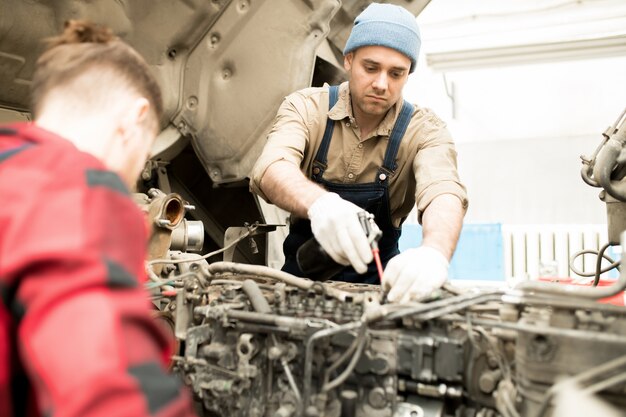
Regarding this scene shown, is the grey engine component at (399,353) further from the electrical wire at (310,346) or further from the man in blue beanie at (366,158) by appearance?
the man in blue beanie at (366,158)

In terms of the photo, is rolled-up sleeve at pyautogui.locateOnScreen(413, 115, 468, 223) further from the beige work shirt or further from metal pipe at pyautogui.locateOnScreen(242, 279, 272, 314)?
metal pipe at pyautogui.locateOnScreen(242, 279, 272, 314)

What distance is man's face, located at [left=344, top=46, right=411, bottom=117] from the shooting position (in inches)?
71.9

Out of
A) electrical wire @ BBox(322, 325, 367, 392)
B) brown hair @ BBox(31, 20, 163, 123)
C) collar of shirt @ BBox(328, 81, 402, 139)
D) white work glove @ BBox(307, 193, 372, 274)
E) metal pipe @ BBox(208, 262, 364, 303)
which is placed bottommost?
electrical wire @ BBox(322, 325, 367, 392)

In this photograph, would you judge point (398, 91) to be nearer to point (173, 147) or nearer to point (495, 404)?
point (495, 404)

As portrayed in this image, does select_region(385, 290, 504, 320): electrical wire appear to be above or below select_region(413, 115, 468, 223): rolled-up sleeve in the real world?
below

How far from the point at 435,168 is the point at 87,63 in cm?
127

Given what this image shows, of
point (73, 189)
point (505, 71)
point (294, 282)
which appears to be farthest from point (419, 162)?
point (505, 71)

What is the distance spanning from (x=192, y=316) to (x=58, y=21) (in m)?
1.70

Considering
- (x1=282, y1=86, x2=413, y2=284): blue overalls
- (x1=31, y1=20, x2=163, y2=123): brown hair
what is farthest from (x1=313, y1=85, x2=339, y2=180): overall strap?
(x1=31, y1=20, x2=163, y2=123): brown hair

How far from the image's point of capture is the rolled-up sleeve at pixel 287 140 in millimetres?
1775

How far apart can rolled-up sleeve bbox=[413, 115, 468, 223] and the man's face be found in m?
0.19

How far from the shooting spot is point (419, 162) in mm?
1879

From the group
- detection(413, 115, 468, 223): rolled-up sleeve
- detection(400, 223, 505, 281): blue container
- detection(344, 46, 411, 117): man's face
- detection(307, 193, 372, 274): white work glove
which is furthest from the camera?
detection(400, 223, 505, 281): blue container

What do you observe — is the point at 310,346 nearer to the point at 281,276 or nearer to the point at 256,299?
the point at 256,299
